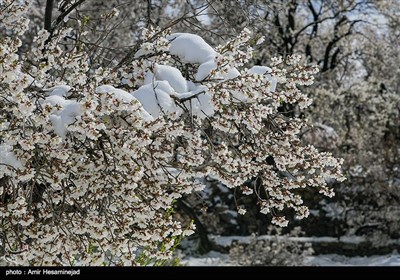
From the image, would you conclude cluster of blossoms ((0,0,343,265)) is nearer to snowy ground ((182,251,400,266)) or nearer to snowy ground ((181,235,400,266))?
snowy ground ((181,235,400,266))

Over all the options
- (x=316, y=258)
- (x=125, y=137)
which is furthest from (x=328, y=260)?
(x=125, y=137)

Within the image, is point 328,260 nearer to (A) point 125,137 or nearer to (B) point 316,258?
(B) point 316,258

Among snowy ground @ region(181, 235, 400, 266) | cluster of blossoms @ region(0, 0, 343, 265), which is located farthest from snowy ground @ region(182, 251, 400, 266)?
cluster of blossoms @ region(0, 0, 343, 265)

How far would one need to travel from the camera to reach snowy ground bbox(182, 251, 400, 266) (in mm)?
12695

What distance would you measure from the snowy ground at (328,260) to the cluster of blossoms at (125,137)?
8322mm

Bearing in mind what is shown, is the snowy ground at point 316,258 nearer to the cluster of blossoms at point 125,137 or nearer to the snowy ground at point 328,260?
the snowy ground at point 328,260

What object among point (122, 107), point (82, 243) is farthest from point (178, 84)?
point (82, 243)

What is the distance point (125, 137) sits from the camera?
3607 millimetres

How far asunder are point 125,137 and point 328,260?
35.0ft

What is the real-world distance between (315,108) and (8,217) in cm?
1590

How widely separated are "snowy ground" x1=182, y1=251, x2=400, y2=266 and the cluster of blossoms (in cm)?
832

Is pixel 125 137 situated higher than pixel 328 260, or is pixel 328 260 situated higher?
pixel 125 137

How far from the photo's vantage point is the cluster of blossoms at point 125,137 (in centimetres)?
355

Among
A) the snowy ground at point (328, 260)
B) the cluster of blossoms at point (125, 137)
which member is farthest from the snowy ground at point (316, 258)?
the cluster of blossoms at point (125, 137)
